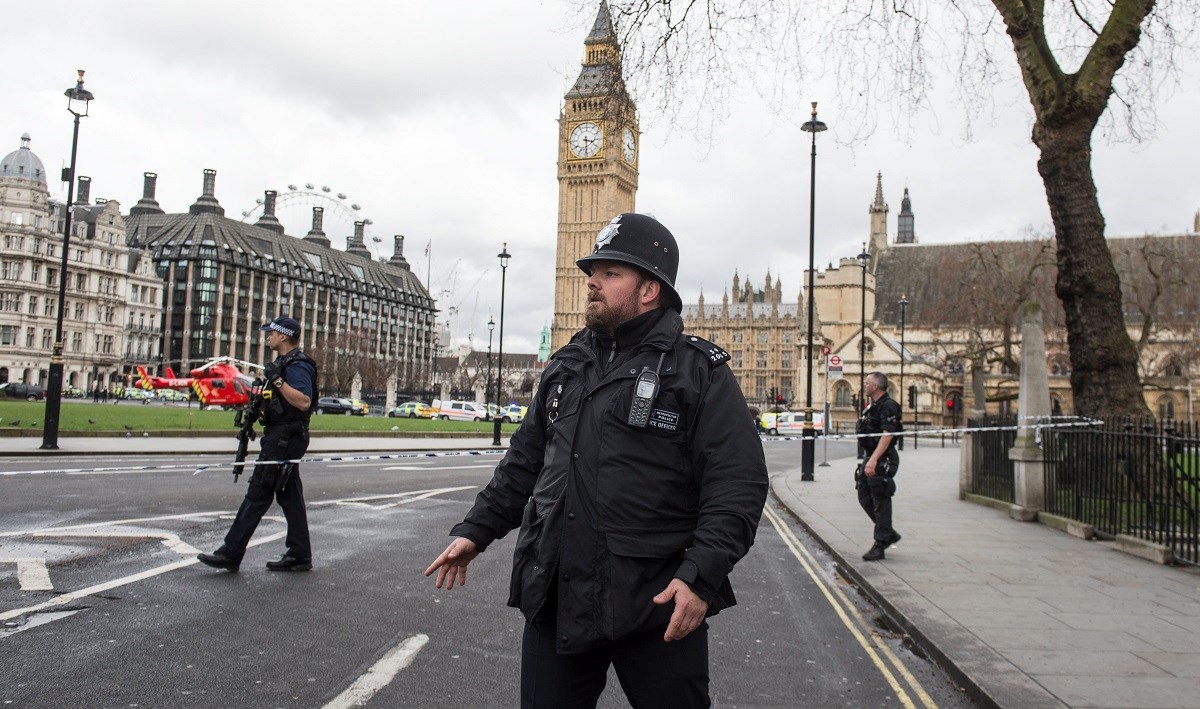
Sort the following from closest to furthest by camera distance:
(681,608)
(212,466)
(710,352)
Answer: (681,608) → (710,352) → (212,466)

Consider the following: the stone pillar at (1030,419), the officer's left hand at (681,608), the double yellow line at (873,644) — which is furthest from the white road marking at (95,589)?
the stone pillar at (1030,419)

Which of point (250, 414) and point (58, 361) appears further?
point (58, 361)

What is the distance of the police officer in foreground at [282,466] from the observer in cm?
670

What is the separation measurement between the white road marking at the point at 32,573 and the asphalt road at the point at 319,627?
0.02 m

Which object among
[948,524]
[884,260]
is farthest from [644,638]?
[884,260]

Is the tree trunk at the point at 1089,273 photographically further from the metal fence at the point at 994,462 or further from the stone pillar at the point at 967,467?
the stone pillar at the point at 967,467

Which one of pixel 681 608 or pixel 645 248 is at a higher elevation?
pixel 645 248

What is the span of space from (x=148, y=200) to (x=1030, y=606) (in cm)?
11893

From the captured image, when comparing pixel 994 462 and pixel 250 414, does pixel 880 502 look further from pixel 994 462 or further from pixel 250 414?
pixel 994 462

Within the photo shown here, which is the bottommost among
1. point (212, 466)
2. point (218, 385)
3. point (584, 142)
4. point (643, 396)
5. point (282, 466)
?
point (212, 466)

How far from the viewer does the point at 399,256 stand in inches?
6186

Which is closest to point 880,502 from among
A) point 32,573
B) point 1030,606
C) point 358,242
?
point 1030,606

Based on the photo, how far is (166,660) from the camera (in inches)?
178

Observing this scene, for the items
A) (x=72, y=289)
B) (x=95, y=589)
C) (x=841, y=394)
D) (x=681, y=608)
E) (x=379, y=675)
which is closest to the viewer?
(x=681, y=608)
